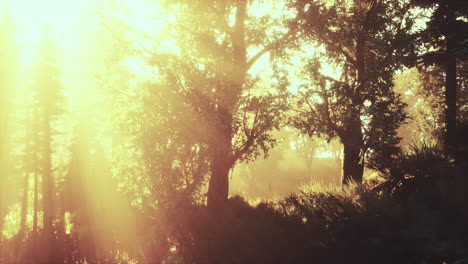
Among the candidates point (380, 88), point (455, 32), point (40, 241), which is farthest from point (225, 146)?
point (40, 241)

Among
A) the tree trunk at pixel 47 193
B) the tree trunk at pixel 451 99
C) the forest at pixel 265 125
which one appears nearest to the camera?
the forest at pixel 265 125

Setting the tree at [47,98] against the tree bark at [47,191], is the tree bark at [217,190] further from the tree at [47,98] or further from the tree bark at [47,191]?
the tree bark at [47,191]

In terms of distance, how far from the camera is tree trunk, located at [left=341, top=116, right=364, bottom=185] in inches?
568

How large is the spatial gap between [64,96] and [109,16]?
12618mm

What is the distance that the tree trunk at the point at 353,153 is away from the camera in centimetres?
1443

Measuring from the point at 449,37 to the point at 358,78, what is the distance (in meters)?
4.14

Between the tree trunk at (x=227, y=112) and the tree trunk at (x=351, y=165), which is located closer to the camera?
the tree trunk at (x=227, y=112)

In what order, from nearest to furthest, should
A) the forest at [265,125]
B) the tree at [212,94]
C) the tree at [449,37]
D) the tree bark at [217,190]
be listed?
the forest at [265,125]
the tree at [212,94]
the tree at [449,37]
the tree bark at [217,190]

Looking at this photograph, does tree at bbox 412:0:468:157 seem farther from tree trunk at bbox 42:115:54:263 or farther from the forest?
tree trunk at bbox 42:115:54:263

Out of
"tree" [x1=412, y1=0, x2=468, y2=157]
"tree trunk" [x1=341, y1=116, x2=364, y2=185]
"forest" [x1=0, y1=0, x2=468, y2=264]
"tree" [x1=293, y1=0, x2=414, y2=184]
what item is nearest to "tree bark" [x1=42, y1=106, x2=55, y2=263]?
"forest" [x1=0, y1=0, x2=468, y2=264]

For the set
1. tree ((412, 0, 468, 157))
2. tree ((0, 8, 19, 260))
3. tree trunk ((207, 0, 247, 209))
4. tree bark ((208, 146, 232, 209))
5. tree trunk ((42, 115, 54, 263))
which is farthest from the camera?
tree ((0, 8, 19, 260))

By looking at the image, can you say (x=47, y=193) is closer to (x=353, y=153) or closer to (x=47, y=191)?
(x=47, y=191)

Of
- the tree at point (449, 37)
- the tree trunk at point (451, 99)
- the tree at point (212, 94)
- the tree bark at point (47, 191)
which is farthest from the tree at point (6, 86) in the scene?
the tree trunk at point (451, 99)

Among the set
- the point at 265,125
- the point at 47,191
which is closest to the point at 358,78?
the point at 265,125
